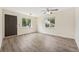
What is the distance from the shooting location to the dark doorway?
1.73 m

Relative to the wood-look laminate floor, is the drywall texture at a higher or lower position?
higher

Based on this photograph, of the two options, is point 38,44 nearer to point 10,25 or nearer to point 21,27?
point 21,27

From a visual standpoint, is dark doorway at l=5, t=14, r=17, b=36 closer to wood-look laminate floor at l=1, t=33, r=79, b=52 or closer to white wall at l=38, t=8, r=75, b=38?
wood-look laminate floor at l=1, t=33, r=79, b=52

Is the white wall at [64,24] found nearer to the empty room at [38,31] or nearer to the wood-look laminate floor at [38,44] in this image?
the empty room at [38,31]

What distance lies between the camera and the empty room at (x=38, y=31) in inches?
67.5

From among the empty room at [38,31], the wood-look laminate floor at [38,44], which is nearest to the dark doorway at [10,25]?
the empty room at [38,31]

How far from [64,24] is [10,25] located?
1051mm

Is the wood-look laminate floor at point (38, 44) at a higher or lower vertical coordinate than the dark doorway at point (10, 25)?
lower

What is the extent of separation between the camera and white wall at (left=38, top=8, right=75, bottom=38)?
1.72 metres

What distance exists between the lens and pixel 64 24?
1760mm

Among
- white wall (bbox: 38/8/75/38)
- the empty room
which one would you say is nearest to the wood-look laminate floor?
the empty room

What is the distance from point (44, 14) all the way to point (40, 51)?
2.38 ft

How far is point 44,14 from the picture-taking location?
1.80 m
